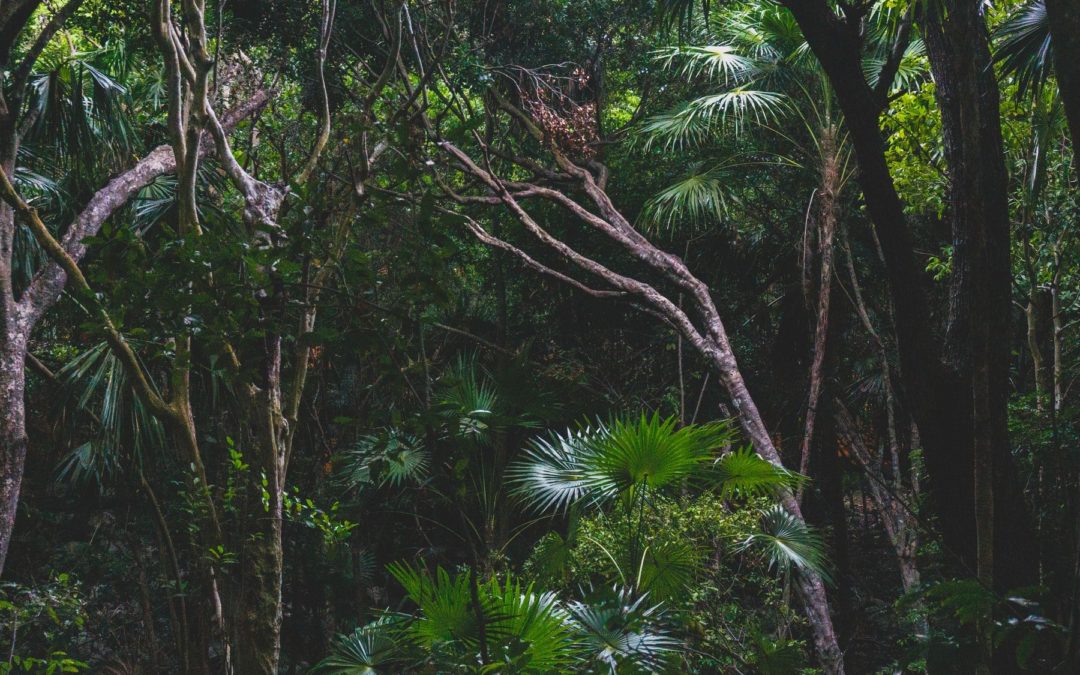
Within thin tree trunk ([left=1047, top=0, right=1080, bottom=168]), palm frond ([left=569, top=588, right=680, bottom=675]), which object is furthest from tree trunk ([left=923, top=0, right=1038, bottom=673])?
palm frond ([left=569, top=588, right=680, bottom=675])

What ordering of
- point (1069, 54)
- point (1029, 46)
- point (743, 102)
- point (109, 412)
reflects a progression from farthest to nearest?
point (743, 102) < point (109, 412) < point (1029, 46) < point (1069, 54)

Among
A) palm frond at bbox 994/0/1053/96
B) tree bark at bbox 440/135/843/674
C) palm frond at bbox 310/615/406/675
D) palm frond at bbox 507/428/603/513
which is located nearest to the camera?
palm frond at bbox 310/615/406/675

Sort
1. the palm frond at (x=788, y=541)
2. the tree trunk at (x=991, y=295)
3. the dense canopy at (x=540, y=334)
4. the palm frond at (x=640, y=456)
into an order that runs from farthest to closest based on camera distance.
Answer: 1. the palm frond at (x=788, y=541)
2. the palm frond at (x=640, y=456)
3. the tree trunk at (x=991, y=295)
4. the dense canopy at (x=540, y=334)

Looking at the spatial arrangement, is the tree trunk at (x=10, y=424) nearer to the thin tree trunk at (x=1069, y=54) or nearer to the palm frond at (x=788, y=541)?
the palm frond at (x=788, y=541)

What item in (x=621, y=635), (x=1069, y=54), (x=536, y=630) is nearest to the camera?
(x=1069, y=54)

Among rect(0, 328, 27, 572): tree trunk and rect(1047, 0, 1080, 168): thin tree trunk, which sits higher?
rect(1047, 0, 1080, 168): thin tree trunk

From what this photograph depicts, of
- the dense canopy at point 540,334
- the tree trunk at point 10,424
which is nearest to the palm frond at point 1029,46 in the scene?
the dense canopy at point 540,334

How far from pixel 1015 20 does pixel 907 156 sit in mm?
1322

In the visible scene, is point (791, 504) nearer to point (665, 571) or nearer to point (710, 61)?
point (665, 571)

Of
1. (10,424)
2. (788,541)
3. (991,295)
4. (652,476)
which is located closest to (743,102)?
(788,541)

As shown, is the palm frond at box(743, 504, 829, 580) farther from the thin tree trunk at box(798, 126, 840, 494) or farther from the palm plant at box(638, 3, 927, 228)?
the palm plant at box(638, 3, 927, 228)

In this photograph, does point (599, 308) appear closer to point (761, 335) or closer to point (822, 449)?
point (761, 335)

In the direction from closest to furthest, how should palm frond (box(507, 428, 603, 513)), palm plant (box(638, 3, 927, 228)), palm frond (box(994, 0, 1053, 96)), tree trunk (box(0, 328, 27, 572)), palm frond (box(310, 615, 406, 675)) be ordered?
palm frond (box(310, 615, 406, 675)) → palm frond (box(507, 428, 603, 513)) → palm frond (box(994, 0, 1053, 96)) → tree trunk (box(0, 328, 27, 572)) → palm plant (box(638, 3, 927, 228))

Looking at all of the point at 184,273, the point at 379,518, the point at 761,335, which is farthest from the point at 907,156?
the point at 379,518
